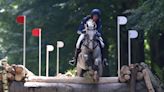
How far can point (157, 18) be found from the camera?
11.4 m

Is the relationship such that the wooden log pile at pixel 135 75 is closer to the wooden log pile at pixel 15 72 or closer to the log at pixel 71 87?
the log at pixel 71 87

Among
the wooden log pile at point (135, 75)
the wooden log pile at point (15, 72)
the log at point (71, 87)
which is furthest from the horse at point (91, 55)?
the wooden log pile at point (15, 72)

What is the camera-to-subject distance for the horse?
791 centimetres

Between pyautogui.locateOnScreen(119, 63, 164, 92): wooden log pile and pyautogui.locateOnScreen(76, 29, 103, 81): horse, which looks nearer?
pyautogui.locateOnScreen(119, 63, 164, 92): wooden log pile

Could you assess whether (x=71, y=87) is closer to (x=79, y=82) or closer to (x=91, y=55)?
(x=79, y=82)

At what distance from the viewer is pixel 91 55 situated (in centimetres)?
803

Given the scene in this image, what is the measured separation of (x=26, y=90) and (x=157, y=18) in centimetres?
469

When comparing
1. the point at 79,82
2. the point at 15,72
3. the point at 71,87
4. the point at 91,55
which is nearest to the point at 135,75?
the point at 91,55

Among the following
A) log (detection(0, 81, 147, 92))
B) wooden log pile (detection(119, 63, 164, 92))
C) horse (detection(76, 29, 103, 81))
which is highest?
horse (detection(76, 29, 103, 81))

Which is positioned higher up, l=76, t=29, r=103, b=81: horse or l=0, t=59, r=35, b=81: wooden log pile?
l=76, t=29, r=103, b=81: horse

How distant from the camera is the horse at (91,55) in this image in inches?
311

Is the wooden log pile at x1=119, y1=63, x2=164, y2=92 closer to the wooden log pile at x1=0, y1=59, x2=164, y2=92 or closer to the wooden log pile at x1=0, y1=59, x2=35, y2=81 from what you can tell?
the wooden log pile at x1=0, y1=59, x2=164, y2=92

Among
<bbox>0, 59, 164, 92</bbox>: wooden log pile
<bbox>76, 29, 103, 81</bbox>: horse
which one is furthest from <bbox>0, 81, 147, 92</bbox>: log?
<bbox>76, 29, 103, 81</bbox>: horse

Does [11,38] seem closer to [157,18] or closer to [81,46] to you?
[157,18]
